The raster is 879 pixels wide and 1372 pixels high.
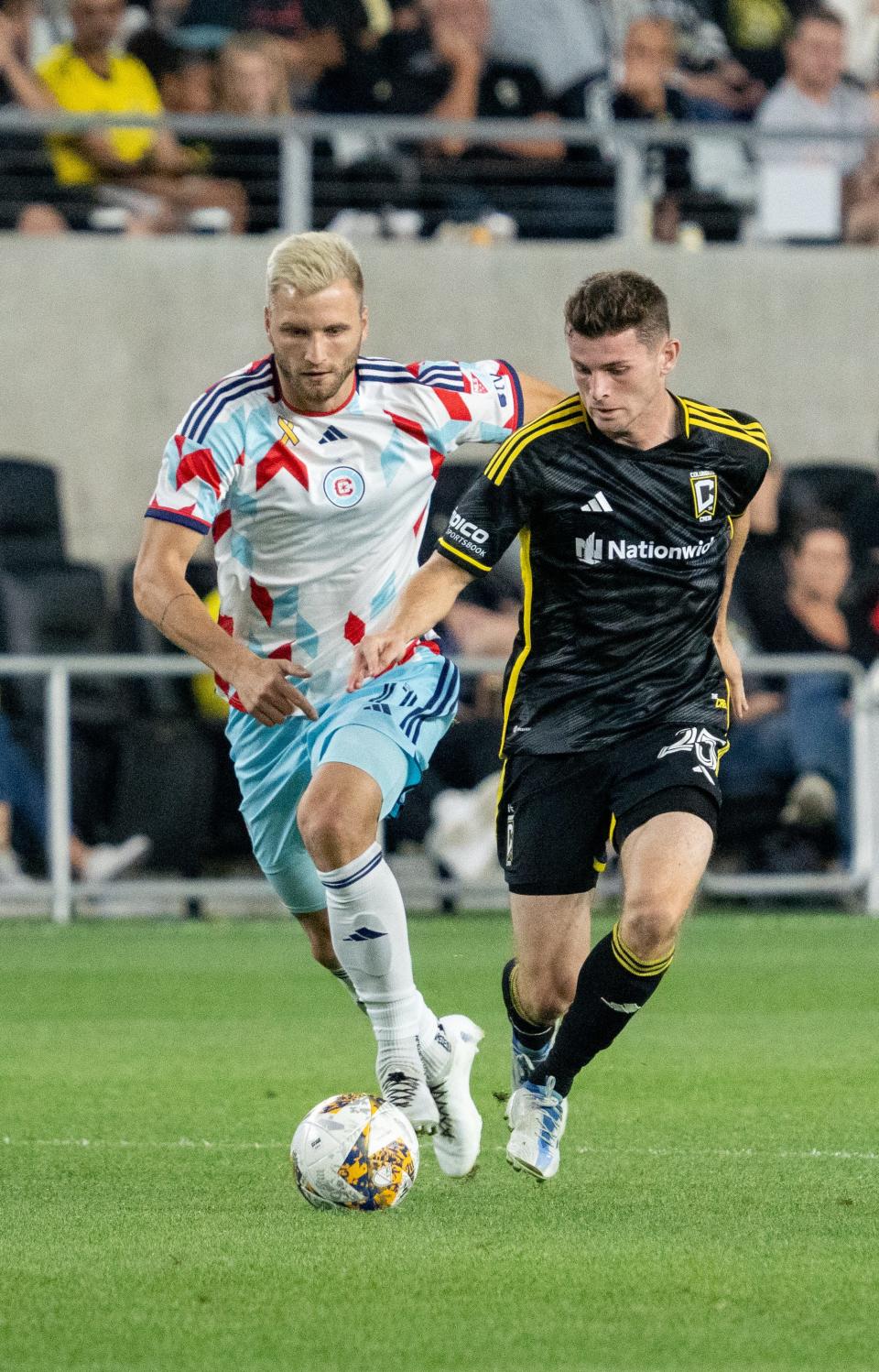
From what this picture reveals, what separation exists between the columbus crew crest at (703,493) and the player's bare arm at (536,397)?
0.82m

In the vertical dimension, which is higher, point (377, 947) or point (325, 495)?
point (325, 495)

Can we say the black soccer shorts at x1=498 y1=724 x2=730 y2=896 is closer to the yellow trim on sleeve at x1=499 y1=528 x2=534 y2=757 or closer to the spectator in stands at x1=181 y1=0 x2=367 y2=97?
the yellow trim on sleeve at x1=499 y1=528 x2=534 y2=757

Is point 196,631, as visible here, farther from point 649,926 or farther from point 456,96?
point 456,96

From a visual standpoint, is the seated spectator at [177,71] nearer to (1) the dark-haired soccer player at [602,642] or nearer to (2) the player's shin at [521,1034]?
(1) the dark-haired soccer player at [602,642]

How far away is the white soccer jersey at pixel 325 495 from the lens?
675cm

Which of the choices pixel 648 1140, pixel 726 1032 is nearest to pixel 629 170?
pixel 726 1032

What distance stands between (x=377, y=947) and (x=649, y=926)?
2.55 ft

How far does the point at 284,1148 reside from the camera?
698 cm

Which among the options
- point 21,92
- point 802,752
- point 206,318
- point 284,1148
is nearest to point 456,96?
point 206,318

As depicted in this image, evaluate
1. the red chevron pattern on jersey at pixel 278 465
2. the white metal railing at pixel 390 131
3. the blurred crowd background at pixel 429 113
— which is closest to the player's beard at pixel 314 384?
the red chevron pattern on jersey at pixel 278 465

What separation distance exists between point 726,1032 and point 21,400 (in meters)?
7.82

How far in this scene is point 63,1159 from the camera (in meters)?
6.77

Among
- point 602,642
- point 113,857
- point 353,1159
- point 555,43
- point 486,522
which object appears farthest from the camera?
point 555,43

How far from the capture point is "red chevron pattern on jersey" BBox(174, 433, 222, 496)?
256 inches
